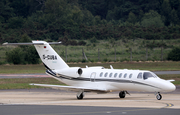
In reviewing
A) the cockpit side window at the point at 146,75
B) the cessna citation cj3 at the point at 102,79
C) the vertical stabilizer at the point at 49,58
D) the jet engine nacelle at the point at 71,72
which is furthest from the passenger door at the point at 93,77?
the cockpit side window at the point at 146,75

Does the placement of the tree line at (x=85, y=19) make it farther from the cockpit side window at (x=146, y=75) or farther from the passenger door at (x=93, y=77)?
the cockpit side window at (x=146, y=75)

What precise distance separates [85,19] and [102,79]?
84797 millimetres

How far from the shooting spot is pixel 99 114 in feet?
52.3

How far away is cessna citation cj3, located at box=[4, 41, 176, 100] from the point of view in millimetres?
22484

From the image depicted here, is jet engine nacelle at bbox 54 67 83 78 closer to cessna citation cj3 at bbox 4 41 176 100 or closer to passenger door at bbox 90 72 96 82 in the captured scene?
cessna citation cj3 at bbox 4 41 176 100

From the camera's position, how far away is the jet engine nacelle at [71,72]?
25312mm

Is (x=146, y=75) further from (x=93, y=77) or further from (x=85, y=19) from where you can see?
(x=85, y=19)

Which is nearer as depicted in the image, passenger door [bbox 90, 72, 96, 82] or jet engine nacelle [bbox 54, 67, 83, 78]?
passenger door [bbox 90, 72, 96, 82]

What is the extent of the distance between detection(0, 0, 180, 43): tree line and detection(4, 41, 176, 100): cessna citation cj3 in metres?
62.2

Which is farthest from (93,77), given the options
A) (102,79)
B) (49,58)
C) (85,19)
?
(85,19)

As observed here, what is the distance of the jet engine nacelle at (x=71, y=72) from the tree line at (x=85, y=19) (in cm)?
6283

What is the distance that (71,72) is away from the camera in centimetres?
2544

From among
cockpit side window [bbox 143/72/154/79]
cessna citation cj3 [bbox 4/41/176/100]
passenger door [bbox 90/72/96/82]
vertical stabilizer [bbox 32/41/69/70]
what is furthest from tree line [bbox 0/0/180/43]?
cockpit side window [bbox 143/72/154/79]

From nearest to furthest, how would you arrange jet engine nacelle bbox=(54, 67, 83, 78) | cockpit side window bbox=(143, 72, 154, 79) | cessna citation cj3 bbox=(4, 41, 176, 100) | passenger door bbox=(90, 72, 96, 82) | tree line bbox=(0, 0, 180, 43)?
cessna citation cj3 bbox=(4, 41, 176, 100) < cockpit side window bbox=(143, 72, 154, 79) < passenger door bbox=(90, 72, 96, 82) < jet engine nacelle bbox=(54, 67, 83, 78) < tree line bbox=(0, 0, 180, 43)
